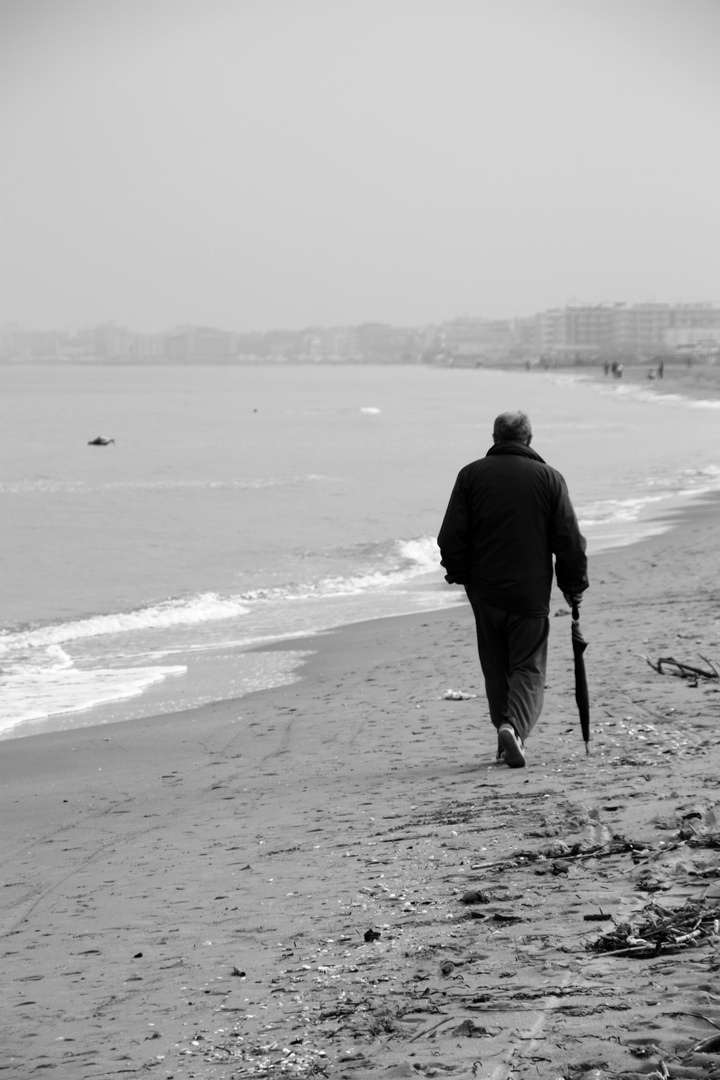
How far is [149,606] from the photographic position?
13648 mm

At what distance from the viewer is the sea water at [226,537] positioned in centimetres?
995

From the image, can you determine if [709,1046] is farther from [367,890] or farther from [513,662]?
[513,662]

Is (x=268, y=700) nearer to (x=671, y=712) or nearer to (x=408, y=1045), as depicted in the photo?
(x=671, y=712)

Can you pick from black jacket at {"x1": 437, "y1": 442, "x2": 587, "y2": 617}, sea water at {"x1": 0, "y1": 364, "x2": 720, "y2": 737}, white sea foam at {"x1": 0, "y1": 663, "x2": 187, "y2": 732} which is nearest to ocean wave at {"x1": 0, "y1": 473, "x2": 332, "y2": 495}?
sea water at {"x1": 0, "y1": 364, "x2": 720, "y2": 737}

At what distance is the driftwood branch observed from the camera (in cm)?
718

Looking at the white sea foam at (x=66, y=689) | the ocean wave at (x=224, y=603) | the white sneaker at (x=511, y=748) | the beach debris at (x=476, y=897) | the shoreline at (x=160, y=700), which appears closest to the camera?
the beach debris at (x=476, y=897)

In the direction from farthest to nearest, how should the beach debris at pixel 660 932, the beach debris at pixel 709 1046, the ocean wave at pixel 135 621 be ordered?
1. the ocean wave at pixel 135 621
2. the beach debris at pixel 660 932
3. the beach debris at pixel 709 1046

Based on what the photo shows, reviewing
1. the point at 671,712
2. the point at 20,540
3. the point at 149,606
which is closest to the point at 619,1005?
the point at 671,712

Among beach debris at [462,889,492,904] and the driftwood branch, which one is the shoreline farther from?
beach debris at [462,889,492,904]

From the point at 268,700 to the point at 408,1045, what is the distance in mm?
5268

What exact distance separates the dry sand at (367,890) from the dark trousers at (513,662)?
240mm

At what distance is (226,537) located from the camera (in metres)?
20.1

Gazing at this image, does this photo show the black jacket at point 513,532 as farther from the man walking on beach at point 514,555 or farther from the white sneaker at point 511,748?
the white sneaker at point 511,748

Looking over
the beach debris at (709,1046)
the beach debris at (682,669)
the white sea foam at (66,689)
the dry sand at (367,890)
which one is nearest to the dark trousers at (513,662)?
the dry sand at (367,890)
